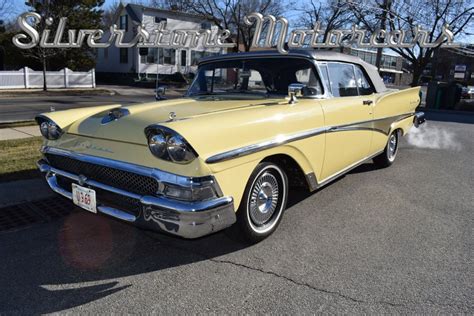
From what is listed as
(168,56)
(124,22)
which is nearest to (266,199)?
(168,56)

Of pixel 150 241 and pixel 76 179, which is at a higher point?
pixel 76 179

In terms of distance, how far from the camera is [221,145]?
2.88m

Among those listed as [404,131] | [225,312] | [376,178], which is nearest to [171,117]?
[225,312]

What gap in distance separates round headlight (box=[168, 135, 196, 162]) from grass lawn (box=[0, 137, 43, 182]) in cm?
333

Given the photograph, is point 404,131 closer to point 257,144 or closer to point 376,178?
point 376,178

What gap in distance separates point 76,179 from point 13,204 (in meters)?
1.61

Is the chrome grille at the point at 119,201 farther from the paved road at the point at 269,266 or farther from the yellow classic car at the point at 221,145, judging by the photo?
the paved road at the point at 269,266

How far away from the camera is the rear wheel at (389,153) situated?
6219 millimetres

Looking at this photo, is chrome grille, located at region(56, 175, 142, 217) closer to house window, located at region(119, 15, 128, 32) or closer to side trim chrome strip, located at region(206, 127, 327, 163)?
side trim chrome strip, located at region(206, 127, 327, 163)

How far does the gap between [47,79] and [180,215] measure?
26.9m

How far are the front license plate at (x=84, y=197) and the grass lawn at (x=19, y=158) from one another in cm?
236

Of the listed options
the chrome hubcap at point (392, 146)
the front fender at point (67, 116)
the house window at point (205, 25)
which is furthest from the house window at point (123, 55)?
the front fender at point (67, 116)

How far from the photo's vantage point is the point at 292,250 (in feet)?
11.1

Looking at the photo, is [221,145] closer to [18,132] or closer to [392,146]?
[392,146]
